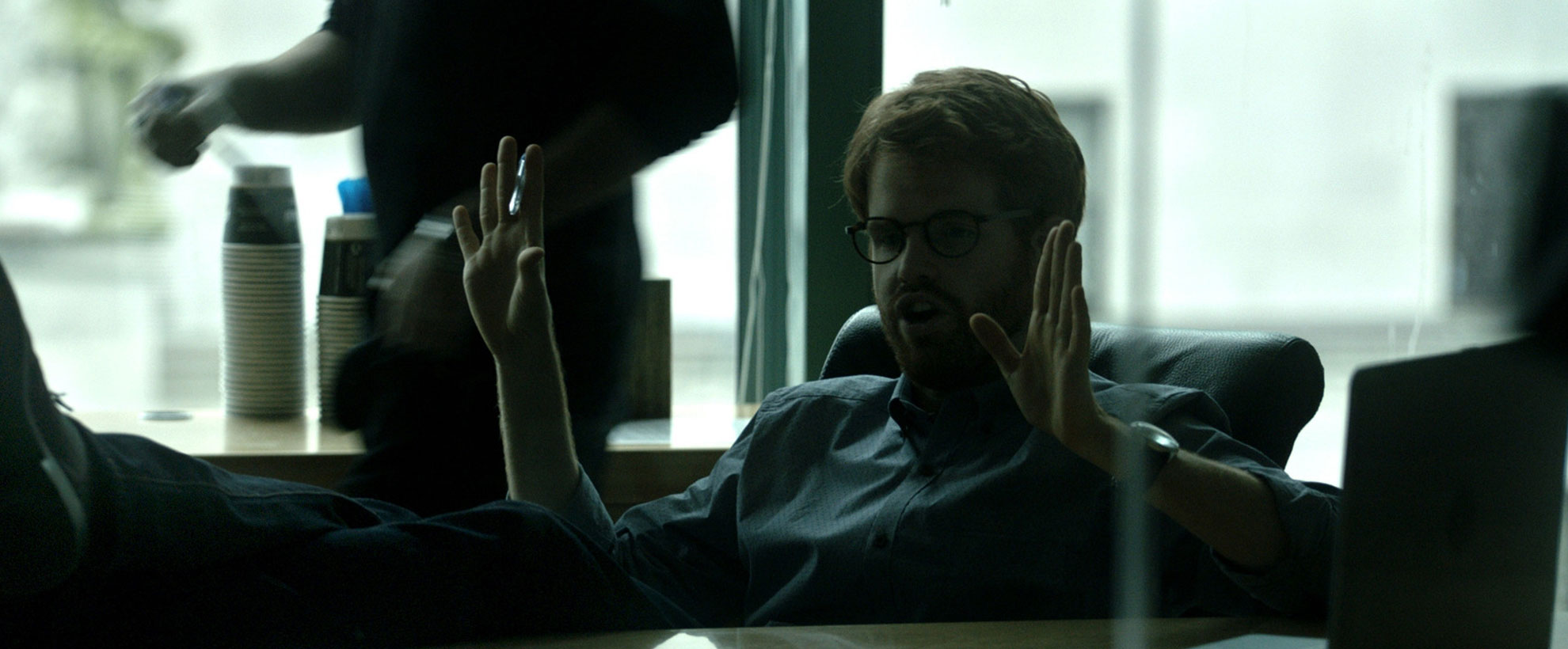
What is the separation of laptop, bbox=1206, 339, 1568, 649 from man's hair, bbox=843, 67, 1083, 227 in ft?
1.36

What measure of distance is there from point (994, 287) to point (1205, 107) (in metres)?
0.39

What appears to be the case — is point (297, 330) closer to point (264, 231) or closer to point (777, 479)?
point (264, 231)

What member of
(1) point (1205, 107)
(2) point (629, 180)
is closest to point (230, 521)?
(2) point (629, 180)

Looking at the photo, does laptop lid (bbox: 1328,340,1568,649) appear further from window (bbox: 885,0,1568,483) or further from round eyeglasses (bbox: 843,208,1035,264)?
round eyeglasses (bbox: 843,208,1035,264)

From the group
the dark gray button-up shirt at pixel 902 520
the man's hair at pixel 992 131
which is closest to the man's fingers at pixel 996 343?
the dark gray button-up shirt at pixel 902 520

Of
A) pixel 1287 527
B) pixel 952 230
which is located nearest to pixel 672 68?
pixel 952 230

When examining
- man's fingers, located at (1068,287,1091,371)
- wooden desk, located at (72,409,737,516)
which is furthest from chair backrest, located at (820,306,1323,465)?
wooden desk, located at (72,409,737,516)

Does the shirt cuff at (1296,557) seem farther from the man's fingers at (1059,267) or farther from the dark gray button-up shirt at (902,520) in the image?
the man's fingers at (1059,267)

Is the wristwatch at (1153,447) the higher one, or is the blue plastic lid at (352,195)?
the blue plastic lid at (352,195)

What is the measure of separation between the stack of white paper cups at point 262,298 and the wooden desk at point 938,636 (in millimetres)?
205

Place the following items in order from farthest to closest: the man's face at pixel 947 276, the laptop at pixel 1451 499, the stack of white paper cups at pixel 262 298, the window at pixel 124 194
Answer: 1. the man's face at pixel 947 276
2. the stack of white paper cups at pixel 262 298
3. the window at pixel 124 194
4. the laptop at pixel 1451 499

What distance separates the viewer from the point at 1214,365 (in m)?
0.83

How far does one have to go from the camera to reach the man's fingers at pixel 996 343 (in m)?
0.69

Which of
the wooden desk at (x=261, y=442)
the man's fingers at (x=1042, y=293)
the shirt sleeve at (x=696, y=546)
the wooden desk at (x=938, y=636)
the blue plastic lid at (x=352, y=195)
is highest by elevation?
the blue plastic lid at (x=352, y=195)
